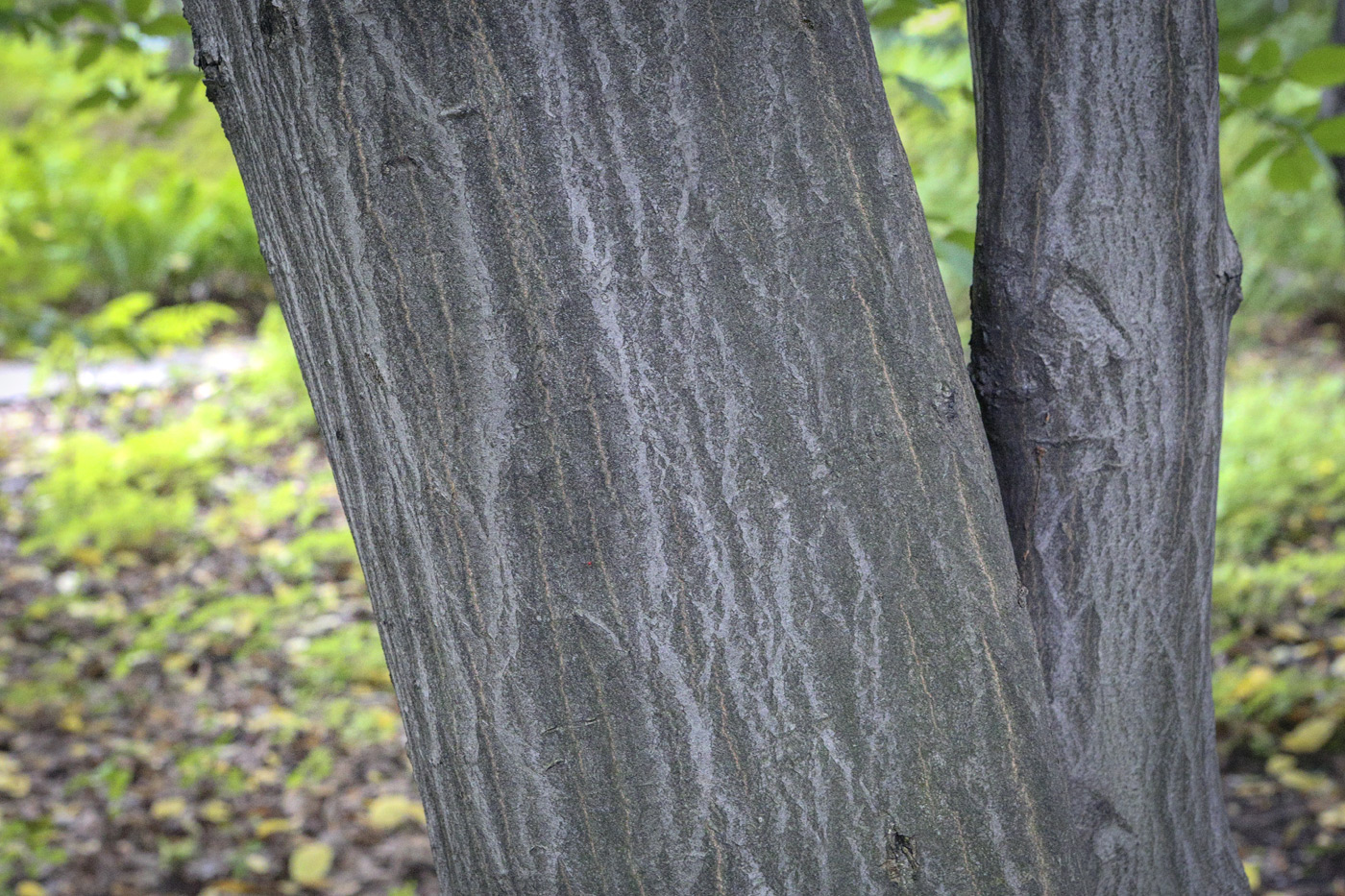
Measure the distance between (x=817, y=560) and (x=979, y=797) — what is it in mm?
262

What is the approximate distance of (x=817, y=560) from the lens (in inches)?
30.8

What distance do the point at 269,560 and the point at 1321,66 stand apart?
4.47m

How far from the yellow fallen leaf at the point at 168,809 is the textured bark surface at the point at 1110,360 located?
9.15 ft

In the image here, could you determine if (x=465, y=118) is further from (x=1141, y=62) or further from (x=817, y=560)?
(x=1141, y=62)

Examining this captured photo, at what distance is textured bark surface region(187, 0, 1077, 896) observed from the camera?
74cm

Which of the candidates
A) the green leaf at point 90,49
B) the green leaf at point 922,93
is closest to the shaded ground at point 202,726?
the green leaf at point 90,49

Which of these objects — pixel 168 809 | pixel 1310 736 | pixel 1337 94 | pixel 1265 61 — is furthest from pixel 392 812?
pixel 1337 94

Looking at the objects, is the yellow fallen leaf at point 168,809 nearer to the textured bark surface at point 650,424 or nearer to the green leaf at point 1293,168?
the textured bark surface at point 650,424

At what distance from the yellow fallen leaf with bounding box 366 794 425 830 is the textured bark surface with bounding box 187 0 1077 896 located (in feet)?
7.33

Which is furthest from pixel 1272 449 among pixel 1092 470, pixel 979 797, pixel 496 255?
pixel 496 255

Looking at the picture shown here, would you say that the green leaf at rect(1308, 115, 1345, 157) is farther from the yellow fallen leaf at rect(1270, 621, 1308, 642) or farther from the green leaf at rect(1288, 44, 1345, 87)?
the yellow fallen leaf at rect(1270, 621, 1308, 642)

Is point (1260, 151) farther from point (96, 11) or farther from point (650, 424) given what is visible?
point (96, 11)

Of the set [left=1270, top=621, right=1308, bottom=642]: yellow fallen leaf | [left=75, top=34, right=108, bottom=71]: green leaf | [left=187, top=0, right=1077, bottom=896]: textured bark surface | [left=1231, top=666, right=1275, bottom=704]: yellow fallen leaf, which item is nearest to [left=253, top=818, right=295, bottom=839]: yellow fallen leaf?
[left=75, top=34, right=108, bottom=71]: green leaf

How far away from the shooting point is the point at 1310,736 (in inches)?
111
